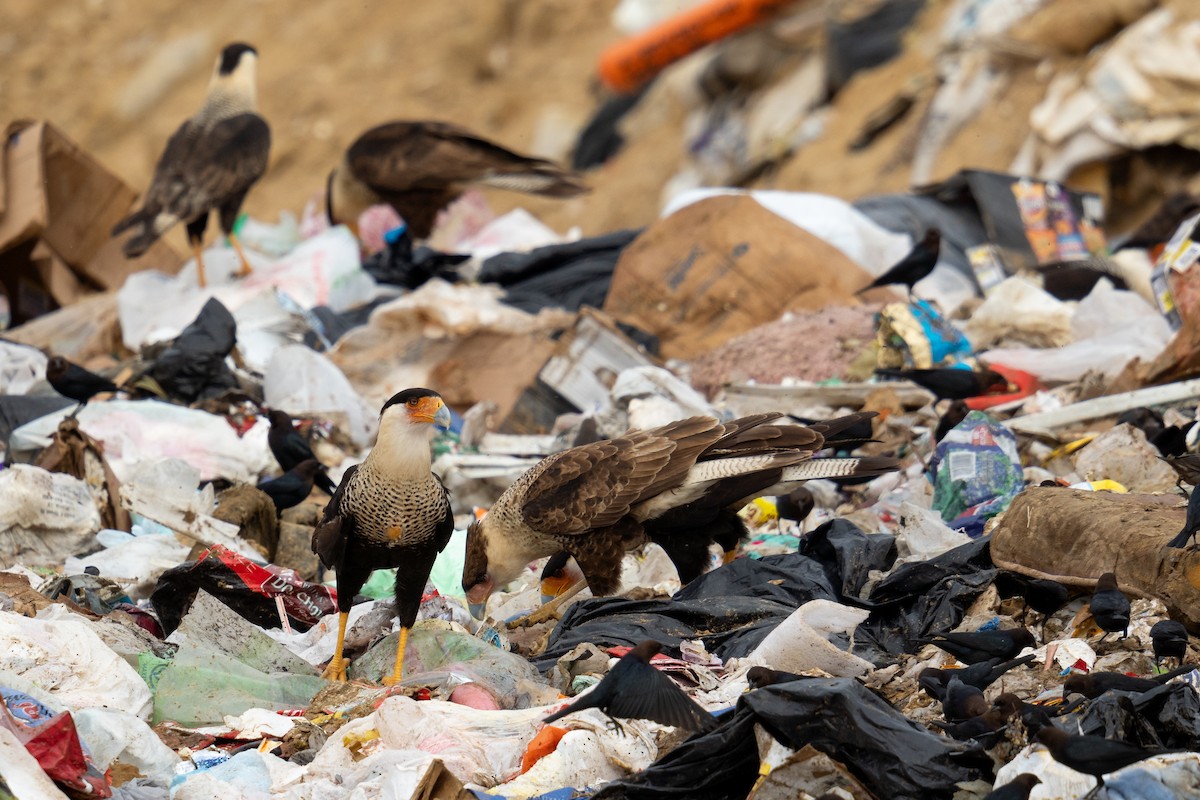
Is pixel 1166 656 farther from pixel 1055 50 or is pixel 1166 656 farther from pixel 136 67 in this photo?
pixel 136 67

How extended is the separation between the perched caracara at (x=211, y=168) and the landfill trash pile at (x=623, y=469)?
35 millimetres

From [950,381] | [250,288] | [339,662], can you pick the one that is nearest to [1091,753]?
[339,662]

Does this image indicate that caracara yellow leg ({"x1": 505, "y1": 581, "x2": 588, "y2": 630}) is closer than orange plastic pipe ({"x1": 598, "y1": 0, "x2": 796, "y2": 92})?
Yes

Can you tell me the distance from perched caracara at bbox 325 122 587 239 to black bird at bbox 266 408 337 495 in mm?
3319

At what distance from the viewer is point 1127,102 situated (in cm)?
1032

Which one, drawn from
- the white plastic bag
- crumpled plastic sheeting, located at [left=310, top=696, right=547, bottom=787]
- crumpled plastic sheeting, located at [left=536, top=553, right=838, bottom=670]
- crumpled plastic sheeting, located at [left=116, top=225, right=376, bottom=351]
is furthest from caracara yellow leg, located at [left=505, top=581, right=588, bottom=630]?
crumpled plastic sheeting, located at [left=116, top=225, right=376, bottom=351]

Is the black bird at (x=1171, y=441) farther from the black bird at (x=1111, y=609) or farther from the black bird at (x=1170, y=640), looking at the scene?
the black bird at (x=1170, y=640)

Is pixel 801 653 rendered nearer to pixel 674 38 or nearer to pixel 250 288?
pixel 250 288

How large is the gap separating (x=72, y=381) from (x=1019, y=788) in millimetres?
4695

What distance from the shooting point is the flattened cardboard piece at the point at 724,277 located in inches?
324

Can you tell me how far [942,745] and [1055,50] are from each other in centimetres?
966

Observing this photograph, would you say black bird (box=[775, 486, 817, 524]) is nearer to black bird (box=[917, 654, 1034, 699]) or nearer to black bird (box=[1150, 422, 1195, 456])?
black bird (box=[1150, 422, 1195, 456])

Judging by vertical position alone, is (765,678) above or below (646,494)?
above

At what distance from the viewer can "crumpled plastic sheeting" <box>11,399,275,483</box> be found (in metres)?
6.37
